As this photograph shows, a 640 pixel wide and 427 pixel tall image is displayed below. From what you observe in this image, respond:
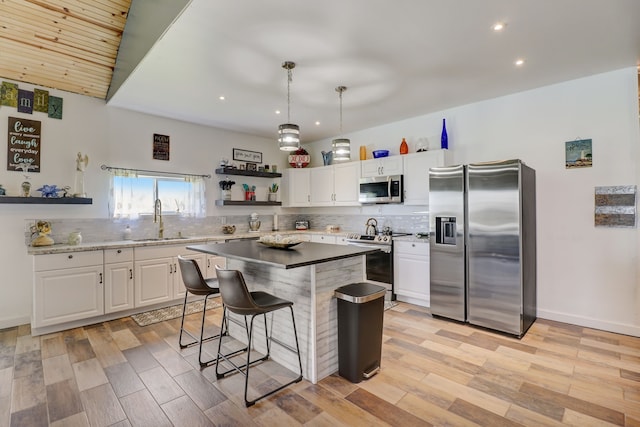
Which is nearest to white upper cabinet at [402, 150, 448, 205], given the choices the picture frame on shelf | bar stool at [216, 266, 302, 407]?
the picture frame on shelf

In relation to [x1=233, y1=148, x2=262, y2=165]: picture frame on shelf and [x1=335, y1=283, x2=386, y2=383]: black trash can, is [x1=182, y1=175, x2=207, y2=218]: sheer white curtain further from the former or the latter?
[x1=335, y1=283, x2=386, y2=383]: black trash can

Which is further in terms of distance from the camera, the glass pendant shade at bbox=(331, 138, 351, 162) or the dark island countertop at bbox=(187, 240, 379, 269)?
the glass pendant shade at bbox=(331, 138, 351, 162)

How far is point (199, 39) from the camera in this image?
2.58 m

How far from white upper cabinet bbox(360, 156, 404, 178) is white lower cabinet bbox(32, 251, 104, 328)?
12.4 feet

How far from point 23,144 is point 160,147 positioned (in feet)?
4.87

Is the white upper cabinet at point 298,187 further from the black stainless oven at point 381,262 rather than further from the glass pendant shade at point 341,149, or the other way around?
the glass pendant shade at point 341,149

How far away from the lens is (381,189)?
4836mm

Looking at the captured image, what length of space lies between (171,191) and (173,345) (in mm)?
2512

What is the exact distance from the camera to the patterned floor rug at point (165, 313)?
12.2 feet

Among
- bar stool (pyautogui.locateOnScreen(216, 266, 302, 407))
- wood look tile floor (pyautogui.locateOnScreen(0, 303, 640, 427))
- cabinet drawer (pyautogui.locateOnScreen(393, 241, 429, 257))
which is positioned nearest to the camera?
wood look tile floor (pyautogui.locateOnScreen(0, 303, 640, 427))

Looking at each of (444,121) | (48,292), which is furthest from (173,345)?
(444,121)

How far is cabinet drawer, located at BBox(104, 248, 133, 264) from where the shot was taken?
3.66 metres

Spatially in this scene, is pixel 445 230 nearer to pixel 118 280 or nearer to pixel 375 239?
pixel 375 239

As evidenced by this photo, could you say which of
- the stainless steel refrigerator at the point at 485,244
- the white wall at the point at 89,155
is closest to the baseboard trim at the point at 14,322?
the white wall at the point at 89,155
